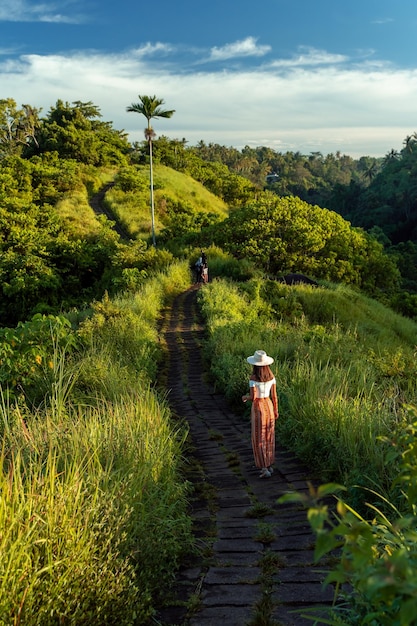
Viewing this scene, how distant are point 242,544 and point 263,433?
→ 1.38 metres

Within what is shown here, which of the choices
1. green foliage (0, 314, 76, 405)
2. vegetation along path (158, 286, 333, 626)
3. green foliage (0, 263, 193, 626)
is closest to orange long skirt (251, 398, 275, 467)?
vegetation along path (158, 286, 333, 626)

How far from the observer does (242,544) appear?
3.53 m

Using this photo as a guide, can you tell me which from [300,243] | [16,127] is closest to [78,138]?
[16,127]

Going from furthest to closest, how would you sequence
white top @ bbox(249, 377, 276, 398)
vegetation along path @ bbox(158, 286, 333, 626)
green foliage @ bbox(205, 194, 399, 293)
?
green foliage @ bbox(205, 194, 399, 293), white top @ bbox(249, 377, 276, 398), vegetation along path @ bbox(158, 286, 333, 626)

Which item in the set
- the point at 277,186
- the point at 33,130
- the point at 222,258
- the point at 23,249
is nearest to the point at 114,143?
the point at 33,130

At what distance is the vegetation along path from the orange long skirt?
177mm

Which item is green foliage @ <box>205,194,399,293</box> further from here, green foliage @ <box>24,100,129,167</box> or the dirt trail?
green foliage @ <box>24,100,129,167</box>

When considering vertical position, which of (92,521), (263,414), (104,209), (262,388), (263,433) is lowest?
(104,209)

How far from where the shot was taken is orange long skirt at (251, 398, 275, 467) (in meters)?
→ 4.78

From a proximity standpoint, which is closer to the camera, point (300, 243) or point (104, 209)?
point (300, 243)

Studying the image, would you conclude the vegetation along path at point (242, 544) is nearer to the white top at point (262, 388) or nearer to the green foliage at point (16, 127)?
the white top at point (262, 388)

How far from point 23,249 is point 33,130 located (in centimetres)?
3451

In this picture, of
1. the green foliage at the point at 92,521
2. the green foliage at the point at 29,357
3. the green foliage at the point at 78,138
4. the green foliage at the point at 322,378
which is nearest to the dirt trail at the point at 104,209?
the green foliage at the point at 78,138

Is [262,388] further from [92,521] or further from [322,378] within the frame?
[92,521]
